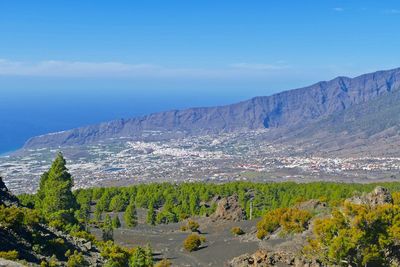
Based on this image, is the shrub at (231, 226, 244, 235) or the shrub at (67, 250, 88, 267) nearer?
the shrub at (67, 250, 88, 267)

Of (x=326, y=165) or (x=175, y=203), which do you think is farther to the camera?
(x=326, y=165)

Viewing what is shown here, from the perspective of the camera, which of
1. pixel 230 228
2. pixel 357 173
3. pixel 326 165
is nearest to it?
pixel 230 228

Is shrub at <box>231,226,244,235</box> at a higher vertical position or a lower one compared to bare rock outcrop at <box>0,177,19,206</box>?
lower

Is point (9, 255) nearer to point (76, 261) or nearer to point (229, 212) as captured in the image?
point (76, 261)

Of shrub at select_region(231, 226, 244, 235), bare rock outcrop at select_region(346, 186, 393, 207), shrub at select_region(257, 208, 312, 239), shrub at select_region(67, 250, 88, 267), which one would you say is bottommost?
shrub at select_region(231, 226, 244, 235)

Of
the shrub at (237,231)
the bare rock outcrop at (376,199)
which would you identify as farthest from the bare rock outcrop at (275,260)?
the shrub at (237,231)

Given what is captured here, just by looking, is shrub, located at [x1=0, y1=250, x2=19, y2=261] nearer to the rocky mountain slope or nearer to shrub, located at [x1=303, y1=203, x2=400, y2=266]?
the rocky mountain slope

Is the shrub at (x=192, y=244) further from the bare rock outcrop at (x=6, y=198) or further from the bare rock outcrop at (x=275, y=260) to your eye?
the bare rock outcrop at (x=6, y=198)

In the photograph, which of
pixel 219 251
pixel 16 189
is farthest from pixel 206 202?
pixel 16 189

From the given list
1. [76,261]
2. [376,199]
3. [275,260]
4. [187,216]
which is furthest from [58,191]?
[376,199]

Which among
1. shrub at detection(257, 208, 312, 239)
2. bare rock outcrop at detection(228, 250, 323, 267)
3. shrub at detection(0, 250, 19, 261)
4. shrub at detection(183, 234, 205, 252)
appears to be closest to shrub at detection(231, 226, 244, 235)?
shrub at detection(257, 208, 312, 239)

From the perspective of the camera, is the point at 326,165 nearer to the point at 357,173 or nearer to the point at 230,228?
the point at 357,173
